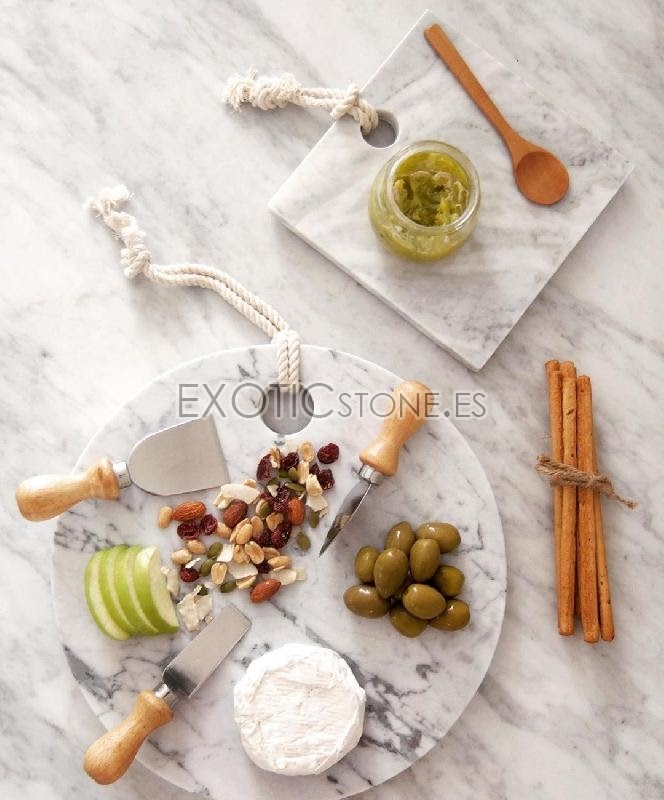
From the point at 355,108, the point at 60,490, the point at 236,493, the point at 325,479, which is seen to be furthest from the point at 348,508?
the point at 355,108

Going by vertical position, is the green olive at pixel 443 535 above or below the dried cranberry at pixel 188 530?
above

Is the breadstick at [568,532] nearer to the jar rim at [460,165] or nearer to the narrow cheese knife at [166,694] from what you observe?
the jar rim at [460,165]

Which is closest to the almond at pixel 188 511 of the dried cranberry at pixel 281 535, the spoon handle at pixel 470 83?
the dried cranberry at pixel 281 535

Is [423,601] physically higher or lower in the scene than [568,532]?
lower

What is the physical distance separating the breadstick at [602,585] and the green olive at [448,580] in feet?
0.74

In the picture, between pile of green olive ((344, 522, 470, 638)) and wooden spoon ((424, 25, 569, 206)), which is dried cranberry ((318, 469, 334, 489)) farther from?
wooden spoon ((424, 25, 569, 206))

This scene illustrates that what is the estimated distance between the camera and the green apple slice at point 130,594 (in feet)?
3.81

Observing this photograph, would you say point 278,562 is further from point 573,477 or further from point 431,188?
point 431,188

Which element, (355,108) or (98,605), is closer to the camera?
(98,605)

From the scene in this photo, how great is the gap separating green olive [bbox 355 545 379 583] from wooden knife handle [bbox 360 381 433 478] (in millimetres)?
113

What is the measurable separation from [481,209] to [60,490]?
74 centimetres

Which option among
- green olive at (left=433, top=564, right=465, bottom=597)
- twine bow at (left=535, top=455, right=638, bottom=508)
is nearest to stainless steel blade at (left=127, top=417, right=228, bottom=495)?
green olive at (left=433, top=564, right=465, bottom=597)

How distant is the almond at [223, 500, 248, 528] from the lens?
122 cm

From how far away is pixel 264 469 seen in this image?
1.23 meters
